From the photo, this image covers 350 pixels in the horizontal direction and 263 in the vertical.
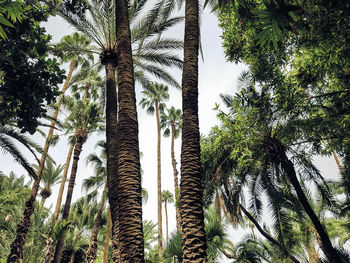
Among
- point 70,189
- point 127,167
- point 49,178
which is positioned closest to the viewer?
point 127,167

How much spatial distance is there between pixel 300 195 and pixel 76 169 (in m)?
14.2

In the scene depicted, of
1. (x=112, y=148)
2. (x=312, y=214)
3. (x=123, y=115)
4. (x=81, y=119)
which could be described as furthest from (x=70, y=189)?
(x=312, y=214)

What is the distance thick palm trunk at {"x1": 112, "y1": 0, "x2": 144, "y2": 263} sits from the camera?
437 centimetres

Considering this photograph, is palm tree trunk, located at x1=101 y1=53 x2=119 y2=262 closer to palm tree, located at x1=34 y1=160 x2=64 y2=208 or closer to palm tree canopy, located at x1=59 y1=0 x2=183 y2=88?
palm tree canopy, located at x1=59 y1=0 x2=183 y2=88

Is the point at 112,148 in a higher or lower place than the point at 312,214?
higher

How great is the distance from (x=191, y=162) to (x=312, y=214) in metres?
6.31

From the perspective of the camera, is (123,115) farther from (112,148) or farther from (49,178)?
(49,178)

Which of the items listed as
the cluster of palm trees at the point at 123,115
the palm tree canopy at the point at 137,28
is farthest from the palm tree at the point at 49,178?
the palm tree canopy at the point at 137,28

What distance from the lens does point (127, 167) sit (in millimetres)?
5070

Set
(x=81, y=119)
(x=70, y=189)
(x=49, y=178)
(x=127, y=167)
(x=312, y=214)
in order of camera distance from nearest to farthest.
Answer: (x=127, y=167), (x=312, y=214), (x=70, y=189), (x=81, y=119), (x=49, y=178)

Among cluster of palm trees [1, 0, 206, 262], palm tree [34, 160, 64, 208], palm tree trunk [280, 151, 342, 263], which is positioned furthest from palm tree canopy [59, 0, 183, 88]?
palm tree [34, 160, 64, 208]

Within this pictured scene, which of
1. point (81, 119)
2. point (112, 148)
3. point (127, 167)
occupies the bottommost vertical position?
point (127, 167)

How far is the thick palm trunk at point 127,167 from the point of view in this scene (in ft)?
14.3

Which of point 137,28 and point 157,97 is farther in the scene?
point 157,97
